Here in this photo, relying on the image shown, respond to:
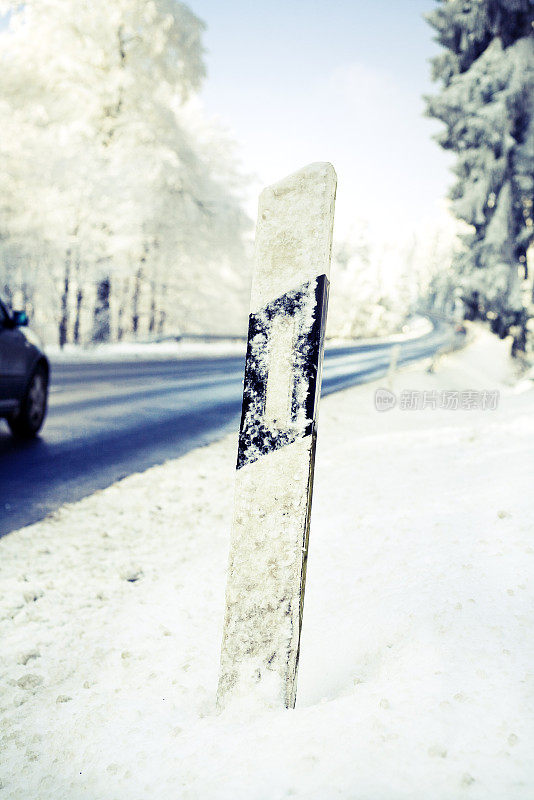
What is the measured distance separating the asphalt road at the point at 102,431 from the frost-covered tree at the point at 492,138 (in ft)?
18.7

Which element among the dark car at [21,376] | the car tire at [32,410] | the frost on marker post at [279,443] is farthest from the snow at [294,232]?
the car tire at [32,410]

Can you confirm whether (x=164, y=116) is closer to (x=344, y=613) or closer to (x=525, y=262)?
(x=525, y=262)

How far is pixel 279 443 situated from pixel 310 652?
1040 mm

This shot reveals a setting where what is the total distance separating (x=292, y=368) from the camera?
1.88 m

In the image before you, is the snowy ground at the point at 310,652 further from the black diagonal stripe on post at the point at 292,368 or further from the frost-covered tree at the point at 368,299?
the frost-covered tree at the point at 368,299

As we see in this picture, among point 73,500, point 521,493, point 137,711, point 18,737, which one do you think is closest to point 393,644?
point 137,711

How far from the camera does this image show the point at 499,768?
1375 mm

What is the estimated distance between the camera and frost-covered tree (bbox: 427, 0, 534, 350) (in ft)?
47.8

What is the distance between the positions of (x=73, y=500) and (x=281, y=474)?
326 centimetres

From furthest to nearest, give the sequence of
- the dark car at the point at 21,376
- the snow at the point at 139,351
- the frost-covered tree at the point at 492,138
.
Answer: the snow at the point at 139,351 < the frost-covered tree at the point at 492,138 < the dark car at the point at 21,376

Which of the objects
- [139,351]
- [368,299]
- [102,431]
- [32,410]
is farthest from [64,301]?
[368,299]

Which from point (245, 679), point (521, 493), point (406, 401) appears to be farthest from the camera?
point (406, 401)

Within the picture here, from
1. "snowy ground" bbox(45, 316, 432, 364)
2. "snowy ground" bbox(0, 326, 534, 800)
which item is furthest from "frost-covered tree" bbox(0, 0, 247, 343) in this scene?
"snowy ground" bbox(0, 326, 534, 800)

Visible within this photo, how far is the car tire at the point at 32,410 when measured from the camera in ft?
20.7
